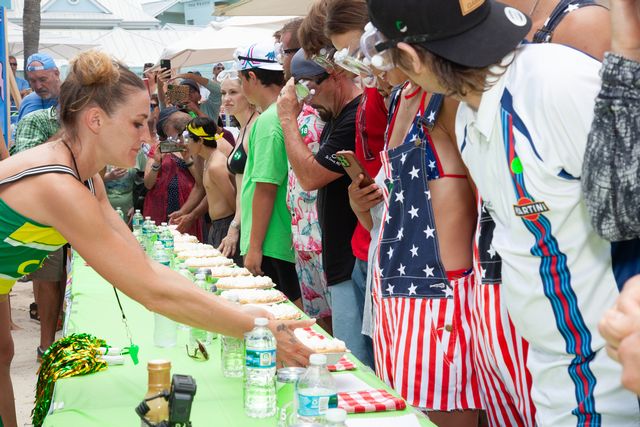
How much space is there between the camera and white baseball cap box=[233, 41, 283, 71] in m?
4.52

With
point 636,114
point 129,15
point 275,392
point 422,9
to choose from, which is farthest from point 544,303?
point 129,15

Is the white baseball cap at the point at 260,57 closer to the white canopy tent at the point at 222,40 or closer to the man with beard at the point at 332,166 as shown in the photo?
the man with beard at the point at 332,166

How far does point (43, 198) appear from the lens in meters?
2.22

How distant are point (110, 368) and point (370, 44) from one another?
4.27ft

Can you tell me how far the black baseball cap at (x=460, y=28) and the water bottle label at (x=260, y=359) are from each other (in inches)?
33.0

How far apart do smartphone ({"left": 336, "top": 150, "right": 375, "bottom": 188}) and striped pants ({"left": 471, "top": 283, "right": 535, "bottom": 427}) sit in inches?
38.1

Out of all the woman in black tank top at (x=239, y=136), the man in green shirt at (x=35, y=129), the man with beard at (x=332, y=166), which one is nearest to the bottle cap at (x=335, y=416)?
the man with beard at (x=332, y=166)

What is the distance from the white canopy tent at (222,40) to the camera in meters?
10.6

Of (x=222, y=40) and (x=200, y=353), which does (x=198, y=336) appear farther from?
(x=222, y=40)

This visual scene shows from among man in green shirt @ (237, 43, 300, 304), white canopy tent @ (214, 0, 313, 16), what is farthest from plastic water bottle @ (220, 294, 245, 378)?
white canopy tent @ (214, 0, 313, 16)

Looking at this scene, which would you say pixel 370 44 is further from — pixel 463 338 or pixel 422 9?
pixel 463 338

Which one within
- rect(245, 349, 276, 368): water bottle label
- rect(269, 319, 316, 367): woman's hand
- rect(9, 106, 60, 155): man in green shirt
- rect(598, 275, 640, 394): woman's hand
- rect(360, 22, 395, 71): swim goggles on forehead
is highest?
rect(360, 22, 395, 71): swim goggles on forehead

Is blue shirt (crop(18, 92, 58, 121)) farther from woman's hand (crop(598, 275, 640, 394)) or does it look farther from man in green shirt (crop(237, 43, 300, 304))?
woman's hand (crop(598, 275, 640, 394))

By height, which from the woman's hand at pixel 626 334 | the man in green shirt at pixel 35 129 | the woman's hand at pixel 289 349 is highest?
the woman's hand at pixel 626 334
